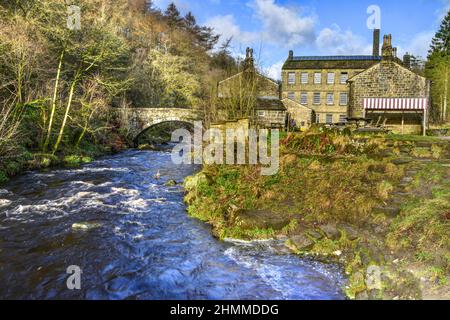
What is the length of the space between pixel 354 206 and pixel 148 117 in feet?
84.1

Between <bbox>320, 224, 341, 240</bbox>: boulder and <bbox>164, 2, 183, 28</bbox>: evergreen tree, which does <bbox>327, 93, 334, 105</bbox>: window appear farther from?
<bbox>320, 224, 341, 240</bbox>: boulder

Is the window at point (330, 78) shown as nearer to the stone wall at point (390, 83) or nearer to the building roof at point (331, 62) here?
the building roof at point (331, 62)

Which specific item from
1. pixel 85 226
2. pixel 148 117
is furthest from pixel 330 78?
pixel 85 226

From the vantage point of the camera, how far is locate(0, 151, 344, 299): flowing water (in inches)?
267

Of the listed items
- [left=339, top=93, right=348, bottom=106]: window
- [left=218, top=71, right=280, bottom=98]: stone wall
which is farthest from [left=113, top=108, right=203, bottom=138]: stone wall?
[left=339, top=93, right=348, bottom=106]: window

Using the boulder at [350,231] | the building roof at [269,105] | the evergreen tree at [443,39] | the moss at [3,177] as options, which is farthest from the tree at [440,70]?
the moss at [3,177]

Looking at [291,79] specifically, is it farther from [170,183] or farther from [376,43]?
[170,183]

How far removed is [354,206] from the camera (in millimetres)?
9656

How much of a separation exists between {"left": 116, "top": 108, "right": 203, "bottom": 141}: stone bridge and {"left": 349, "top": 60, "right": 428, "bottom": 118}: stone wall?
15.7 m

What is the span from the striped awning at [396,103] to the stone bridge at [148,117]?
15401 millimetres

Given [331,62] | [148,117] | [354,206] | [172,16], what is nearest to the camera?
[354,206]

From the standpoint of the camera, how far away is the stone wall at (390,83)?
2970cm

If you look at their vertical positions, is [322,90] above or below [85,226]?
above
